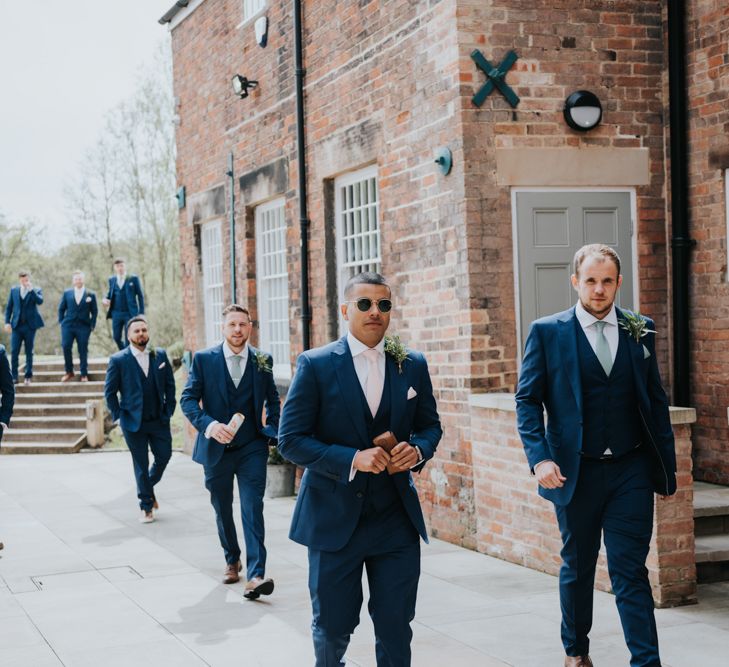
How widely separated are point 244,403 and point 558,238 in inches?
120

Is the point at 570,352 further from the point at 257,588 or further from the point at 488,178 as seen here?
the point at 488,178

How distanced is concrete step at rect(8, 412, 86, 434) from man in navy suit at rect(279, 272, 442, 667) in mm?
15878

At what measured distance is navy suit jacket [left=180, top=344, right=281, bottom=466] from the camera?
7766 millimetres

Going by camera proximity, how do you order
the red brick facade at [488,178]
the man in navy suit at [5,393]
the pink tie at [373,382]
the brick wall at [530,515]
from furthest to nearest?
the man in navy suit at [5,393] → the red brick facade at [488,178] → the brick wall at [530,515] → the pink tie at [373,382]

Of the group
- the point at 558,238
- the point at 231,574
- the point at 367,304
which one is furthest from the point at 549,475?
the point at 558,238

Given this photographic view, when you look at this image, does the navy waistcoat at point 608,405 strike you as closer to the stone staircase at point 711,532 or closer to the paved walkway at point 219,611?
the paved walkway at point 219,611

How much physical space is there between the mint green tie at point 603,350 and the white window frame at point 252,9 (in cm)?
910

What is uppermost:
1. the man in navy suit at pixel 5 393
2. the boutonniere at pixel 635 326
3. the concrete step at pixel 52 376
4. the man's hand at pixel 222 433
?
the boutonniere at pixel 635 326

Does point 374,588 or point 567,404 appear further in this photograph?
point 567,404

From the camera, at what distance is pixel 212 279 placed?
1627cm

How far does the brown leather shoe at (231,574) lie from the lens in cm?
800

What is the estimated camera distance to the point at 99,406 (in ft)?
62.7

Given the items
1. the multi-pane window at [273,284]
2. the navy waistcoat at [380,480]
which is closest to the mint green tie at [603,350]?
the navy waistcoat at [380,480]

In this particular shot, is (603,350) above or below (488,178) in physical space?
below
